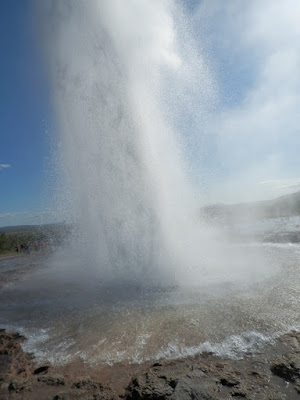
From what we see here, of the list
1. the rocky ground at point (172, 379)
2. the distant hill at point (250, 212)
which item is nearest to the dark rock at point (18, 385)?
the rocky ground at point (172, 379)

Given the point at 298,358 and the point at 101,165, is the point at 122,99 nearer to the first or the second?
the point at 101,165

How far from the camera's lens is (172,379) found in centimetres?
402

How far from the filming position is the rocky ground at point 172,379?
3.76m

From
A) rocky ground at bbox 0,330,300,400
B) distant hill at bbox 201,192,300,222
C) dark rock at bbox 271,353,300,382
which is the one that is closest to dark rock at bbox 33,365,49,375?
rocky ground at bbox 0,330,300,400

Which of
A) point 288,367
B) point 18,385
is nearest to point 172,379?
point 288,367

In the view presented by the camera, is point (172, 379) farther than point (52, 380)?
No

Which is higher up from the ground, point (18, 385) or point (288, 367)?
point (18, 385)

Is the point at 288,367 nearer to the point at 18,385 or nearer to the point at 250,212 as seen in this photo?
the point at 18,385

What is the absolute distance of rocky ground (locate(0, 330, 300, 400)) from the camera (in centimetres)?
376

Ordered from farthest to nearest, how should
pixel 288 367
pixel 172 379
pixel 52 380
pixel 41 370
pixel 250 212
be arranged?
1. pixel 250 212
2. pixel 41 370
3. pixel 52 380
4. pixel 288 367
5. pixel 172 379

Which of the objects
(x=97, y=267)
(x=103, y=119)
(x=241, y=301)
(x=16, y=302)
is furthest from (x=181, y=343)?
(x=103, y=119)

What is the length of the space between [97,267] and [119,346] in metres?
7.77

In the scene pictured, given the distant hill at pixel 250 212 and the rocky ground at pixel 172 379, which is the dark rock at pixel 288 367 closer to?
the rocky ground at pixel 172 379

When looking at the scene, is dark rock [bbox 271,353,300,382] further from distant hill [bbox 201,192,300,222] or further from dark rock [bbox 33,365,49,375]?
distant hill [bbox 201,192,300,222]
